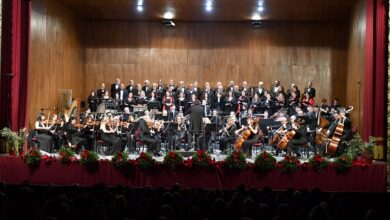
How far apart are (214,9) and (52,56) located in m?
6.76

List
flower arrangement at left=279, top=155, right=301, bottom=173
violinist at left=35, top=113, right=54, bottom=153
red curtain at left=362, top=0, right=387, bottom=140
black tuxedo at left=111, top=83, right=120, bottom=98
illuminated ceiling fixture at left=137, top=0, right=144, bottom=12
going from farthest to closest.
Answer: black tuxedo at left=111, top=83, right=120, bottom=98, illuminated ceiling fixture at left=137, top=0, right=144, bottom=12, violinist at left=35, top=113, right=54, bottom=153, red curtain at left=362, top=0, right=387, bottom=140, flower arrangement at left=279, top=155, right=301, bottom=173

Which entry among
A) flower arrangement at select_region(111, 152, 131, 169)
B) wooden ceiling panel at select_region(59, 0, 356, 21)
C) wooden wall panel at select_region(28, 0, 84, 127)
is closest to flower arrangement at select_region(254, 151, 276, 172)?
flower arrangement at select_region(111, 152, 131, 169)

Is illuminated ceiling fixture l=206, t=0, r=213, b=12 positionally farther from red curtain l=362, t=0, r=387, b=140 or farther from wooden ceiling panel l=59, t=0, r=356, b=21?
red curtain l=362, t=0, r=387, b=140

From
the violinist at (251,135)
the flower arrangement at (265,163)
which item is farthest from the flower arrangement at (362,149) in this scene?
the violinist at (251,135)

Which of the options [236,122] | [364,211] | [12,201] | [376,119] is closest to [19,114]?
[236,122]

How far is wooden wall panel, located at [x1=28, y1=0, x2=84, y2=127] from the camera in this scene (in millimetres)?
18578

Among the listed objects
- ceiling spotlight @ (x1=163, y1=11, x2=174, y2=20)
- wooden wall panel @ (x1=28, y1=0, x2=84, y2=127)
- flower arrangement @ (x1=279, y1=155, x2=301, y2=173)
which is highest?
ceiling spotlight @ (x1=163, y1=11, x2=174, y2=20)

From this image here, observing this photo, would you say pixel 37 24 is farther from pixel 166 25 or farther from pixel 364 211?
pixel 364 211

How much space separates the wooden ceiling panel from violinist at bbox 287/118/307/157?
245 inches

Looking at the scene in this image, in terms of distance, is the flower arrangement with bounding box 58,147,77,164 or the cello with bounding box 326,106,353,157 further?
the cello with bounding box 326,106,353,157

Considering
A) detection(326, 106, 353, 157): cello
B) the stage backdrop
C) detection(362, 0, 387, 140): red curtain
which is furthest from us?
the stage backdrop

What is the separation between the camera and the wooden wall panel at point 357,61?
18.6 m

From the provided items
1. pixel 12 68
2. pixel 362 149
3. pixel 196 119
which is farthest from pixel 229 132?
pixel 12 68

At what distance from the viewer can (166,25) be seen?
2345cm
